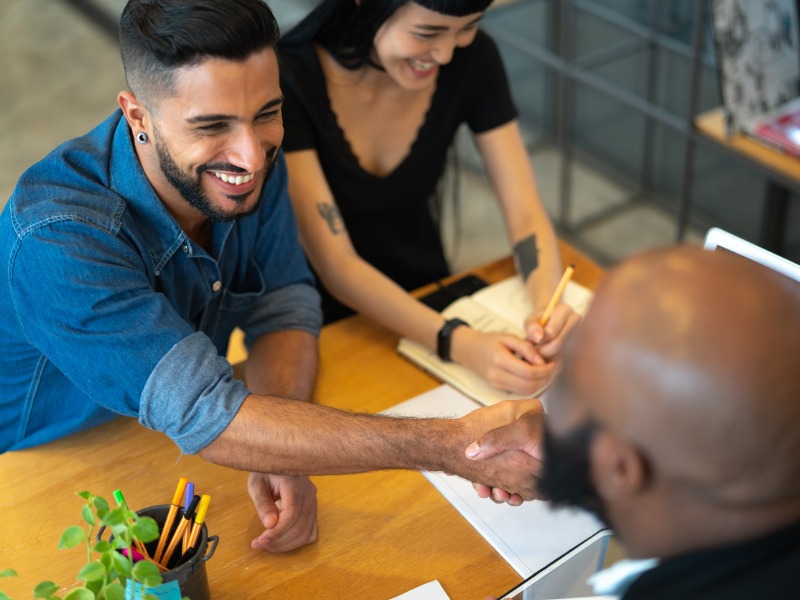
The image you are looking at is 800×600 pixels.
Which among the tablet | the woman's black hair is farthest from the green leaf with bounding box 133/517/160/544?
the woman's black hair

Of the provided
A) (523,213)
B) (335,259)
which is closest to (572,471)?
(335,259)

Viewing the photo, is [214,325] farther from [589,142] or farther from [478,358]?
[589,142]

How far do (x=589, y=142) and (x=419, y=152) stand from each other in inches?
75.9

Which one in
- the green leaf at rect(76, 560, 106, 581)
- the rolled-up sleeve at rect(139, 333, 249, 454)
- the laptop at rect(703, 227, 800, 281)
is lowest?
the rolled-up sleeve at rect(139, 333, 249, 454)

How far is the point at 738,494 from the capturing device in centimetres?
70

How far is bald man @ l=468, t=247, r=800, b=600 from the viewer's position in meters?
0.67

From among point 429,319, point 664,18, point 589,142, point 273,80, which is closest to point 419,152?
point 429,319

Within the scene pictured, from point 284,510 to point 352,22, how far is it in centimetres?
88

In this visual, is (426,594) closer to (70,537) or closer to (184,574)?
(184,574)

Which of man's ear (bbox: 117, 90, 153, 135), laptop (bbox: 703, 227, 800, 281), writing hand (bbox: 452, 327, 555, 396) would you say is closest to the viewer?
laptop (bbox: 703, 227, 800, 281)

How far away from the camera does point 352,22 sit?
1.68 m

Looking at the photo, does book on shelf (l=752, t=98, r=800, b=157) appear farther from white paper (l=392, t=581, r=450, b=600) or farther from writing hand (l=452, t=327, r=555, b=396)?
white paper (l=392, t=581, r=450, b=600)

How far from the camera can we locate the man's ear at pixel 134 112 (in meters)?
1.29

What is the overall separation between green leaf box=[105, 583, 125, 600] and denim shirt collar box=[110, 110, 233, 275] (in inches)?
22.0
